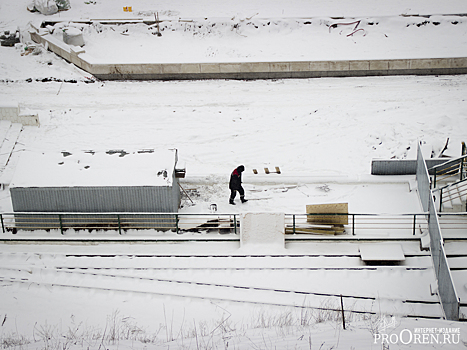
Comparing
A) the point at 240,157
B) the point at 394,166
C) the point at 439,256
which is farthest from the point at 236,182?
the point at 439,256

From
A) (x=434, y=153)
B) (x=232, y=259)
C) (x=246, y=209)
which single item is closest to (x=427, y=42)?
(x=434, y=153)

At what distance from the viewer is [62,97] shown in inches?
941

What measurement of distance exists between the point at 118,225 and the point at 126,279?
196 centimetres

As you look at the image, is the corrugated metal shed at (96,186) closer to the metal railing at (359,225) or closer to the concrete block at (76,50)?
the metal railing at (359,225)

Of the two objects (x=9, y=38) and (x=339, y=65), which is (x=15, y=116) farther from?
(x=339, y=65)

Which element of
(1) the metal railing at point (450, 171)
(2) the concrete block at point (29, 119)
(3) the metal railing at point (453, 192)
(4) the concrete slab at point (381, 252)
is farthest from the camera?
(2) the concrete block at point (29, 119)

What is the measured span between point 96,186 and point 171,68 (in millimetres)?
11812

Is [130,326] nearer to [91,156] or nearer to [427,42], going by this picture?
[91,156]

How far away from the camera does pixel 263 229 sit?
47.2ft

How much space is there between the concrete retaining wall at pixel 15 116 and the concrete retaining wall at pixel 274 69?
482cm

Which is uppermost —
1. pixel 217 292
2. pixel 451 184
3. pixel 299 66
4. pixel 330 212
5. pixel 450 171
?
pixel 299 66

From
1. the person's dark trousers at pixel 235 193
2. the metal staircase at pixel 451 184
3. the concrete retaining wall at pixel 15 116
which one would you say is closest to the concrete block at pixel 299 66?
the metal staircase at pixel 451 184

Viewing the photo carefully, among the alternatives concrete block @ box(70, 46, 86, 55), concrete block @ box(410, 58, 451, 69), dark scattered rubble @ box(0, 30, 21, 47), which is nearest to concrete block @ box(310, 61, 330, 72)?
concrete block @ box(410, 58, 451, 69)

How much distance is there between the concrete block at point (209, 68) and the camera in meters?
24.9
